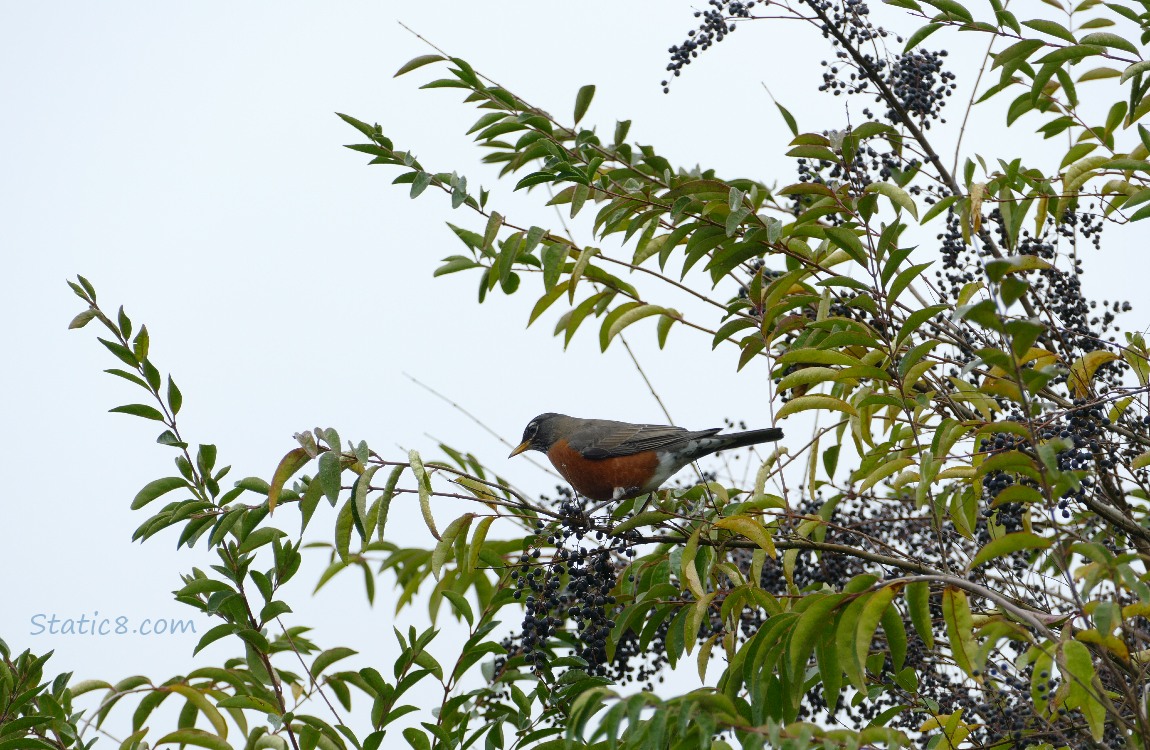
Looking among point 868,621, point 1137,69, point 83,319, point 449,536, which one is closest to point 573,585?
point 449,536

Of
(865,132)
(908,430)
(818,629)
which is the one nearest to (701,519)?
(818,629)

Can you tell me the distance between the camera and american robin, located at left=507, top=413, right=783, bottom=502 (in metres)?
5.07

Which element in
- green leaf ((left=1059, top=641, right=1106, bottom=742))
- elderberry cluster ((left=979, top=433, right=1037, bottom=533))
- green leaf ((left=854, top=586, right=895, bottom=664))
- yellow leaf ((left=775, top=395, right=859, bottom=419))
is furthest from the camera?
yellow leaf ((left=775, top=395, right=859, bottom=419))

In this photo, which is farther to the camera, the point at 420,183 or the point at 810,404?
the point at 420,183

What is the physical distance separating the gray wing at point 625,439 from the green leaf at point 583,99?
1.84 m

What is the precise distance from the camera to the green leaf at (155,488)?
10.3 ft

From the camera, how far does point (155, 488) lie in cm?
317

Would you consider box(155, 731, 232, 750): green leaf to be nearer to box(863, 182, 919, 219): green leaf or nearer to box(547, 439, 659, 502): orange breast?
box(547, 439, 659, 502): orange breast

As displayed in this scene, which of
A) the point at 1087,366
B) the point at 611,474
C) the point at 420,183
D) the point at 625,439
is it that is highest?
the point at 420,183

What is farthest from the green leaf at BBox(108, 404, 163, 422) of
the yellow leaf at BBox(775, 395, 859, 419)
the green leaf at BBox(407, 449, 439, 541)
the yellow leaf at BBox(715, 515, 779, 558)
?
the yellow leaf at BBox(775, 395, 859, 419)

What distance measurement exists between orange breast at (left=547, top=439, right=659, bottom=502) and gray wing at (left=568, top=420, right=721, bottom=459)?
0.04 m

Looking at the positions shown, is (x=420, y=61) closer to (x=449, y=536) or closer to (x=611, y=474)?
(x=449, y=536)

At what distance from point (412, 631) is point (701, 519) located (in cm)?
106

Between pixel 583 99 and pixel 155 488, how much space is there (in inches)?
76.4
